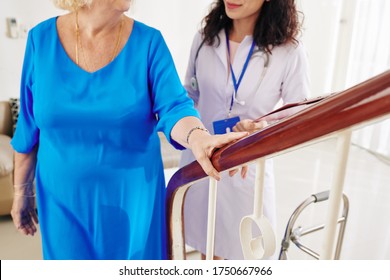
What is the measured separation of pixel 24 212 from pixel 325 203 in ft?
8.44

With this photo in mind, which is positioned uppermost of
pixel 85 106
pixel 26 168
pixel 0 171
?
pixel 85 106

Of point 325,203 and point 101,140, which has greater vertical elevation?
point 101,140

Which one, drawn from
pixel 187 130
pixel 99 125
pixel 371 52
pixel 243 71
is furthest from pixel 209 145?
pixel 371 52

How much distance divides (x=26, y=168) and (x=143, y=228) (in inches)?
19.2

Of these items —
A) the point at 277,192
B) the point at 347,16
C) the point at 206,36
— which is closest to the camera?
the point at 206,36

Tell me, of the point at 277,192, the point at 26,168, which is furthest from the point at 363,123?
the point at 277,192

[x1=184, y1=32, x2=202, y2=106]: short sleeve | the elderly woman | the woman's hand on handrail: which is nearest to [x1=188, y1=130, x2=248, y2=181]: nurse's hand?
the woman's hand on handrail

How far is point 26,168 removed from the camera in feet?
4.22

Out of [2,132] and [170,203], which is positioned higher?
[170,203]

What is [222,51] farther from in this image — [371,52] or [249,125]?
[371,52]

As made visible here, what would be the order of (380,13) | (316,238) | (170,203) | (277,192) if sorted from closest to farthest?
(170,203), (316,238), (277,192), (380,13)

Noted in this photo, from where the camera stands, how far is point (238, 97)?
143cm

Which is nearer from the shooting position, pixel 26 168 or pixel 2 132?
pixel 26 168

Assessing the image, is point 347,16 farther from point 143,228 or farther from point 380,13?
point 143,228
